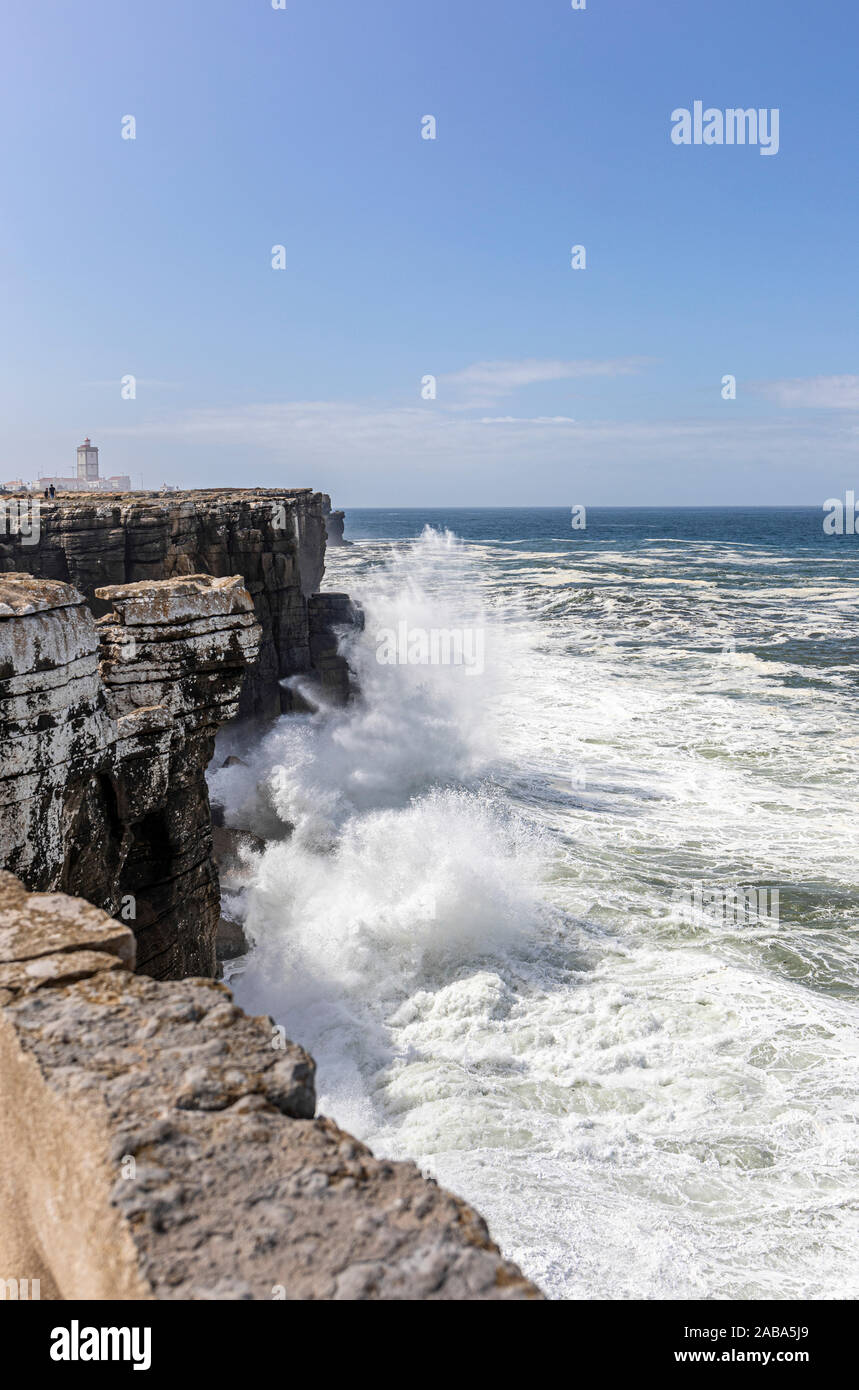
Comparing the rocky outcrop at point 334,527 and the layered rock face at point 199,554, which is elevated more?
the rocky outcrop at point 334,527

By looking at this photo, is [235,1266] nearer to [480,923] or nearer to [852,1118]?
[852,1118]

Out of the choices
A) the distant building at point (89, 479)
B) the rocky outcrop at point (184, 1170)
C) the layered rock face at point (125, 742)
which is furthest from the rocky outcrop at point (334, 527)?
the rocky outcrop at point (184, 1170)

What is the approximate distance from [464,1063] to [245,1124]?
704 centimetres

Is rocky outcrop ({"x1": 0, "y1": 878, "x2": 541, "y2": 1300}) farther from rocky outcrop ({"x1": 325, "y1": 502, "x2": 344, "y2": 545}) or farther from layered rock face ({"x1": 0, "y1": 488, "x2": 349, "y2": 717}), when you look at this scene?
rocky outcrop ({"x1": 325, "y1": 502, "x2": 344, "y2": 545})

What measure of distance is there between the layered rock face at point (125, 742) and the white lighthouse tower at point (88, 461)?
84.1 metres

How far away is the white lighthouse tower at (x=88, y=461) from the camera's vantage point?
8453 cm

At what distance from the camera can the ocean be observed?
22.4ft

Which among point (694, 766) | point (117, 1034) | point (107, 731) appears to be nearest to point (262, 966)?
point (107, 731)

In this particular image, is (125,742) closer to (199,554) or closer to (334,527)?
(199,554)

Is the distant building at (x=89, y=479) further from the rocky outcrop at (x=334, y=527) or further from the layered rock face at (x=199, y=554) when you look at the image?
the layered rock face at (x=199, y=554)

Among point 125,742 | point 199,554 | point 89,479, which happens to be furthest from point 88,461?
point 125,742

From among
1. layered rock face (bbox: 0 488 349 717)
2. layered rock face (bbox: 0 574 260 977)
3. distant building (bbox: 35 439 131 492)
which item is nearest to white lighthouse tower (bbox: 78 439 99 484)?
distant building (bbox: 35 439 131 492)

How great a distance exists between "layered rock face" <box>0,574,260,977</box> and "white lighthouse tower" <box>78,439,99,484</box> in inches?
3312

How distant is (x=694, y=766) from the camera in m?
18.8
